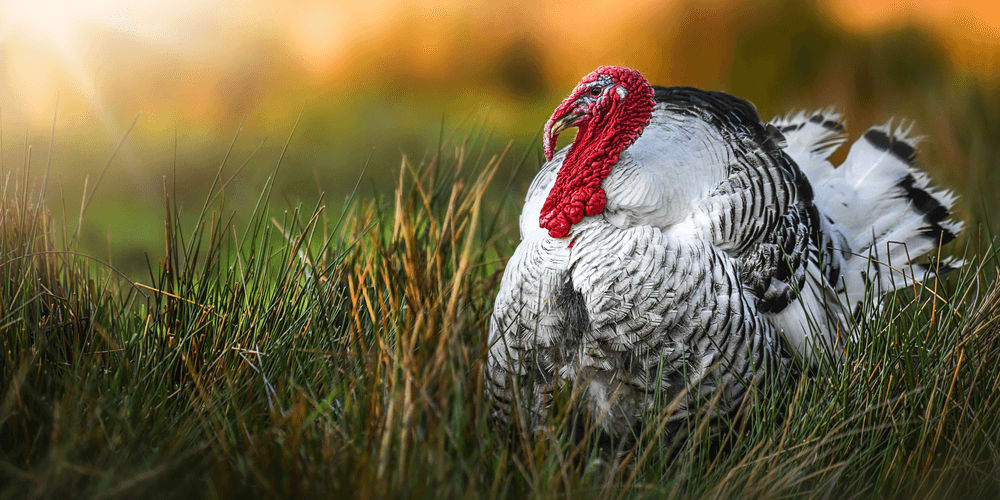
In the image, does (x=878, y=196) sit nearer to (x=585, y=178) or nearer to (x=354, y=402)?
(x=585, y=178)

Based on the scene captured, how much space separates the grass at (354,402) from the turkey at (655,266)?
0.12 metres

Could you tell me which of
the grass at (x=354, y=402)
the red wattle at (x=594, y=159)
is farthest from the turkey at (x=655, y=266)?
the grass at (x=354, y=402)

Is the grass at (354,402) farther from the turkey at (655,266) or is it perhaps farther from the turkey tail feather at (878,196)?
the turkey tail feather at (878,196)

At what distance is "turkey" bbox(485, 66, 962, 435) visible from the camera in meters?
1.84

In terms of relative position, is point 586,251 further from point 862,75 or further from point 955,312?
point 862,75

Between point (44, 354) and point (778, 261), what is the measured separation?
1774 millimetres

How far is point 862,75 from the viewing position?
19.3ft

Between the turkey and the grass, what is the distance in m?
0.12

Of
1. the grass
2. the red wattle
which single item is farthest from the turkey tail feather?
the red wattle

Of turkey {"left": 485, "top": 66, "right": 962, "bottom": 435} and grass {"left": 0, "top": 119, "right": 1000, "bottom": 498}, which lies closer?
grass {"left": 0, "top": 119, "right": 1000, "bottom": 498}

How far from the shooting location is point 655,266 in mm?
1828

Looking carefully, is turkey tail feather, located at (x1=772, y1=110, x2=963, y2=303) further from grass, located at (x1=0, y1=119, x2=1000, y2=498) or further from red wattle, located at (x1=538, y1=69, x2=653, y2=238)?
red wattle, located at (x1=538, y1=69, x2=653, y2=238)

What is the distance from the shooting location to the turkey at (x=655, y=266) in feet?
6.03

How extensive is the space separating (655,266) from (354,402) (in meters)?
0.77
